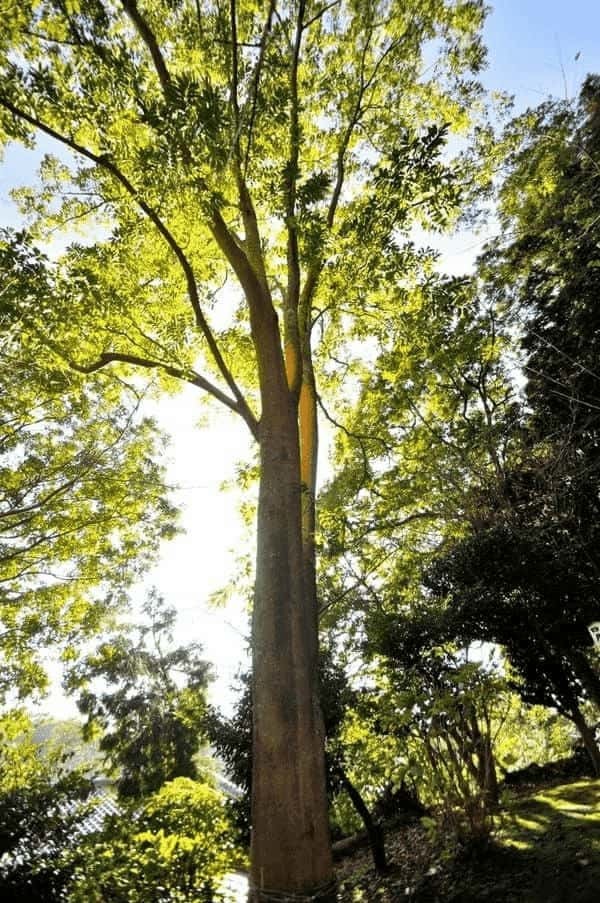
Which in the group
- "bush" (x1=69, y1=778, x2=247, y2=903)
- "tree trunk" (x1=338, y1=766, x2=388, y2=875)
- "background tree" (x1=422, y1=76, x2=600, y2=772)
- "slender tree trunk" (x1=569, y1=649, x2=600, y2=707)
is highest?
"background tree" (x1=422, y1=76, x2=600, y2=772)

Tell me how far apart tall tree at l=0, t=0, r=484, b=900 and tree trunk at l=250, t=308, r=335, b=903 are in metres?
0.01

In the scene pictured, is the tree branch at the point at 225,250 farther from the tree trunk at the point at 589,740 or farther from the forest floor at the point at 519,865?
the tree trunk at the point at 589,740

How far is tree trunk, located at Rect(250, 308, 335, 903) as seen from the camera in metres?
2.51

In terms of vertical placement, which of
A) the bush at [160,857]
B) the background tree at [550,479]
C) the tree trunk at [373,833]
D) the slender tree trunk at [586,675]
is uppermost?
the background tree at [550,479]

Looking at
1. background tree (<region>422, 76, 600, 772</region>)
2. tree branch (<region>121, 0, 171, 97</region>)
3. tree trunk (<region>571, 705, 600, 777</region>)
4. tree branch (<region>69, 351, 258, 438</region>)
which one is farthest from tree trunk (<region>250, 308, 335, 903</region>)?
tree trunk (<region>571, 705, 600, 777</region>)

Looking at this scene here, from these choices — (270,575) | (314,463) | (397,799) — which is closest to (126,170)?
(314,463)

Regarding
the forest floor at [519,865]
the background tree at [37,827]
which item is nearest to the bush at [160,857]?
the forest floor at [519,865]

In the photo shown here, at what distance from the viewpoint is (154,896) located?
2.72 metres

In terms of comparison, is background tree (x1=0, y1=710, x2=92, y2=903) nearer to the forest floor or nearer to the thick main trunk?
the forest floor

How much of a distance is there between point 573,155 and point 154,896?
30.0 ft


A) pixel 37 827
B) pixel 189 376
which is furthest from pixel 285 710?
pixel 37 827

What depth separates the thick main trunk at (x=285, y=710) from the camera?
251 cm

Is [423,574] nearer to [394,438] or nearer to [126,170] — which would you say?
Answer: [394,438]

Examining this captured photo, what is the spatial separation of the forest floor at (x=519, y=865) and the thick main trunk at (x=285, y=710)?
5.01 feet
